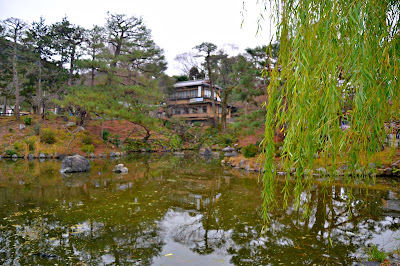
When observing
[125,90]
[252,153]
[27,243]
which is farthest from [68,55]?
[27,243]

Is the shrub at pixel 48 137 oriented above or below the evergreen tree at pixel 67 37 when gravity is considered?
below

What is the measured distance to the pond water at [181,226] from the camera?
12.2ft

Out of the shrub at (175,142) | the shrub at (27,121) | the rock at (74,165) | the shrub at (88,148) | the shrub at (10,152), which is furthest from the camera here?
the shrub at (175,142)

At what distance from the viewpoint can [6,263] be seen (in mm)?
3404

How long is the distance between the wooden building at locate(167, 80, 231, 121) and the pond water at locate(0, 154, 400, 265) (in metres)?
22.8

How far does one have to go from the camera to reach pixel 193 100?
30.8 metres

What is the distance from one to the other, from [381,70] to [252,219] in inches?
152

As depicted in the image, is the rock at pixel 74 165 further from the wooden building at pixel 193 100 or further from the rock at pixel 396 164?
the wooden building at pixel 193 100

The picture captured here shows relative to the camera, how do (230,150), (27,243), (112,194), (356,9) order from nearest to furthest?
(356,9)
(27,243)
(112,194)
(230,150)

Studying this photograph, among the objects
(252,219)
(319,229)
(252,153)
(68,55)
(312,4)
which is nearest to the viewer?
(312,4)

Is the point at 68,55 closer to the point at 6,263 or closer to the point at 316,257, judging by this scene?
the point at 6,263

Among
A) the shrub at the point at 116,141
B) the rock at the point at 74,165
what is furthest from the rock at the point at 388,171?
the shrub at the point at 116,141

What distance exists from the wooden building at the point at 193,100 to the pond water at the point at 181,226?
2276 cm

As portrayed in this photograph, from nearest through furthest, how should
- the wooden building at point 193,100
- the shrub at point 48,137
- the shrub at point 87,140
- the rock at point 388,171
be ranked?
the rock at point 388,171 < the shrub at point 48,137 < the shrub at point 87,140 < the wooden building at point 193,100
